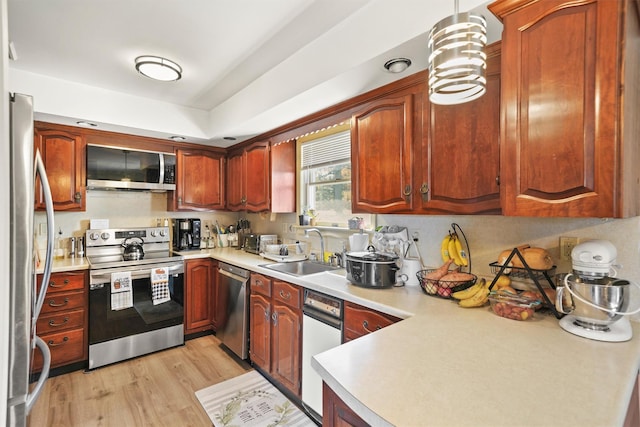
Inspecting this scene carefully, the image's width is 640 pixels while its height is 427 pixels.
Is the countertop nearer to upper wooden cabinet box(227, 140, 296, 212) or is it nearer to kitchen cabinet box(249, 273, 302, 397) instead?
kitchen cabinet box(249, 273, 302, 397)

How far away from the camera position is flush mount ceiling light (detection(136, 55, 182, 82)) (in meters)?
2.27

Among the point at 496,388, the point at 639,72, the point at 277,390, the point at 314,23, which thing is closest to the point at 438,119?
the point at 639,72

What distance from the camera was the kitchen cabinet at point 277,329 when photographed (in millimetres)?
2174

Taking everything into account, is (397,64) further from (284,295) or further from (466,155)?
(284,295)

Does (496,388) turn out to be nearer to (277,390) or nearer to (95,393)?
(277,390)

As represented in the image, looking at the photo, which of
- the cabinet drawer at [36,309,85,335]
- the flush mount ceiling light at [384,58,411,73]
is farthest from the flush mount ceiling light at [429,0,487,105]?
the cabinet drawer at [36,309,85,335]

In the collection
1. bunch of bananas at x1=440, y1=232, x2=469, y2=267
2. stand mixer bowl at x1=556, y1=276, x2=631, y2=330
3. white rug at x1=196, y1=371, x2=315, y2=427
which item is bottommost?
white rug at x1=196, y1=371, x2=315, y2=427

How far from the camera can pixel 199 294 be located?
3287 millimetres

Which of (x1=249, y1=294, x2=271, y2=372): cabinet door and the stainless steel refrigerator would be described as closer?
the stainless steel refrigerator

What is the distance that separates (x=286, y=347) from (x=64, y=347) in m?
1.94

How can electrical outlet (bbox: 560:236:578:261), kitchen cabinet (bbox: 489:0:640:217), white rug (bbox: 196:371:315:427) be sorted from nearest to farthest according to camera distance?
kitchen cabinet (bbox: 489:0:640:217), electrical outlet (bbox: 560:236:578:261), white rug (bbox: 196:371:315:427)

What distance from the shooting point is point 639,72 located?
1.20 m

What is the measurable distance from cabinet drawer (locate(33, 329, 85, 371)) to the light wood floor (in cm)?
13

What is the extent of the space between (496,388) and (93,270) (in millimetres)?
3043
